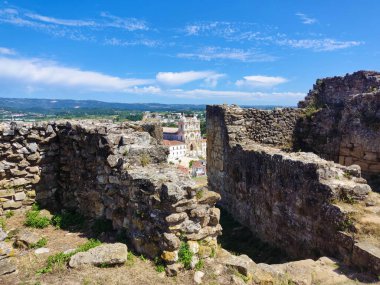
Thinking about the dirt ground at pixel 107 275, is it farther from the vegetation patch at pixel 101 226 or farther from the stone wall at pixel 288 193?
the stone wall at pixel 288 193

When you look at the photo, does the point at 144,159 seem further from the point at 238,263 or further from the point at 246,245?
the point at 246,245

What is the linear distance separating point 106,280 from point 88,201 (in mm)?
3002

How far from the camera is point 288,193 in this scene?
8.43 meters

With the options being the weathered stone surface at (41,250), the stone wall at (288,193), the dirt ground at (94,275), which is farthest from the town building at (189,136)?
the dirt ground at (94,275)

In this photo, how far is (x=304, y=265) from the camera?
6.16 meters

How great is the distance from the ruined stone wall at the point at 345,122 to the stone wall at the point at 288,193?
8.58 ft

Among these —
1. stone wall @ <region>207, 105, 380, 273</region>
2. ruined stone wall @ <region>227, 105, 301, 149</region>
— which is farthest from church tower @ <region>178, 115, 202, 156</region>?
stone wall @ <region>207, 105, 380, 273</region>

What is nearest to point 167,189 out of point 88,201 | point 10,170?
point 88,201

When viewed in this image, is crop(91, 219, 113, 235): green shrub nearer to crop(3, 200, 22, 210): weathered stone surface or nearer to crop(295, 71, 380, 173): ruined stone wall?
crop(3, 200, 22, 210): weathered stone surface

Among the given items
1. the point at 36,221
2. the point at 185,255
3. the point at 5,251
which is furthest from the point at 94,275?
the point at 36,221

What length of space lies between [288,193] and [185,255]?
169 inches

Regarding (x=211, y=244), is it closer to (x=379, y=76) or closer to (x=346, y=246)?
(x=346, y=246)

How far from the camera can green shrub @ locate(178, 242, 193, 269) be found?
491cm

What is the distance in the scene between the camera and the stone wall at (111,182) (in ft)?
16.9
